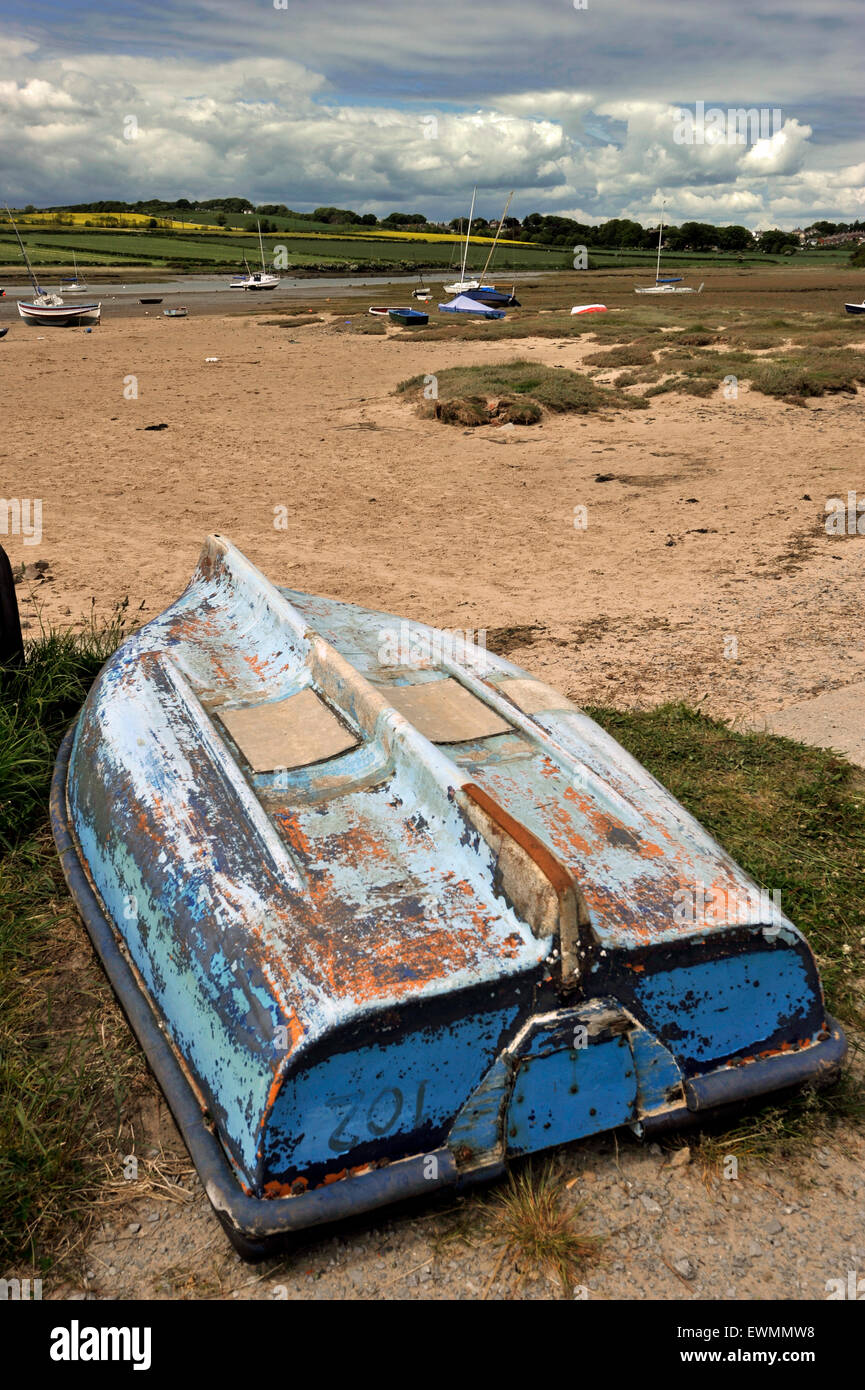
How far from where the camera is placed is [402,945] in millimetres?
2338

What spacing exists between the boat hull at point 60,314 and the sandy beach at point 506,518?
14977mm

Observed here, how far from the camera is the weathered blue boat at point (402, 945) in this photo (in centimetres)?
221

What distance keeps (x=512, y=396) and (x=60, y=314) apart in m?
22.4

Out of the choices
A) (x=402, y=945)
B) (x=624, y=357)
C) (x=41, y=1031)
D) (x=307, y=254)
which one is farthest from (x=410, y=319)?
A: (x=307, y=254)

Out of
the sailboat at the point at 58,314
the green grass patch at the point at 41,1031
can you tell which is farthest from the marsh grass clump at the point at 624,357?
the sailboat at the point at 58,314

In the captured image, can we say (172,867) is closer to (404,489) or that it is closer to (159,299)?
(404,489)

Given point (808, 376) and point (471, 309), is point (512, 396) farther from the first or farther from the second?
point (471, 309)

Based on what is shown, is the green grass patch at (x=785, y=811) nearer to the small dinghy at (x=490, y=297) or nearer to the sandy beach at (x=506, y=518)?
the sandy beach at (x=506, y=518)

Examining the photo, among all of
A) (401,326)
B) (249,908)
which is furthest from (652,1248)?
(401,326)

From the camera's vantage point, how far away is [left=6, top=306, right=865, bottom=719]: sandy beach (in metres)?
6.60

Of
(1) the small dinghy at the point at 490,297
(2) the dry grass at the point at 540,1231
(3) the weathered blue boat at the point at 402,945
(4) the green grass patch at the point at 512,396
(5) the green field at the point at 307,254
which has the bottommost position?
(2) the dry grass at the point at 540,1231

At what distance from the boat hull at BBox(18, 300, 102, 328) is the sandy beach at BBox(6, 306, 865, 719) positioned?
15.0 metres
